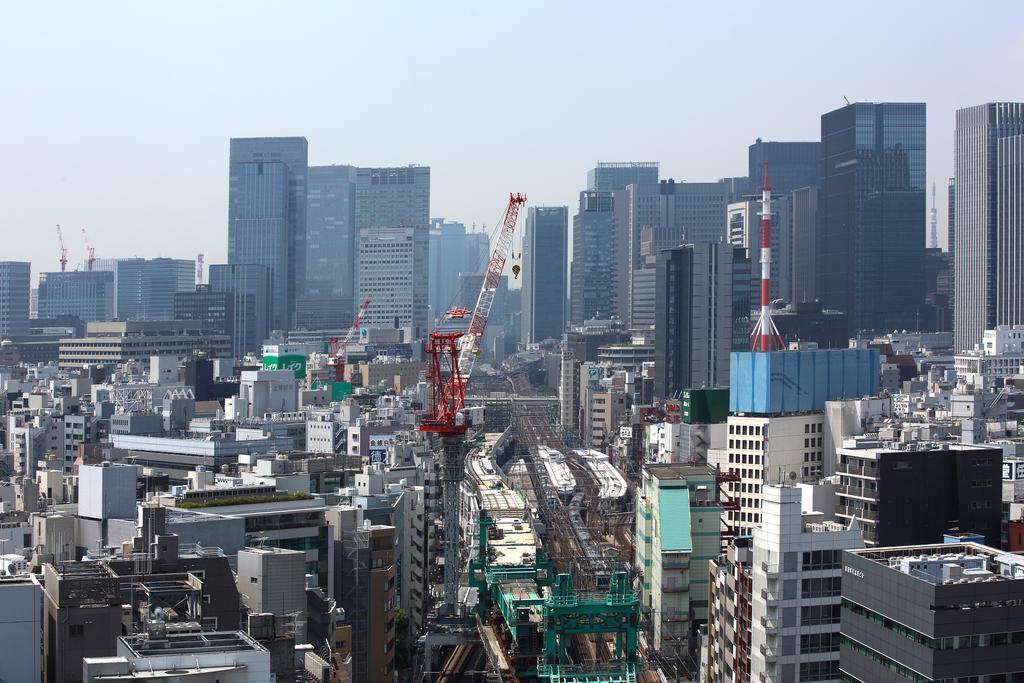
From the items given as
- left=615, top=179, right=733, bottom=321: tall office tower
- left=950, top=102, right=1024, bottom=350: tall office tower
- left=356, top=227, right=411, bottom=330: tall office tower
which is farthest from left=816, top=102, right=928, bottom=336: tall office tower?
left=356, top=227, right=411, bottom=330: tall office tower

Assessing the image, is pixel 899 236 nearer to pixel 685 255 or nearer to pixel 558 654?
pixel 685 255

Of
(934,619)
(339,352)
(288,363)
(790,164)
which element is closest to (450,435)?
(934,619)

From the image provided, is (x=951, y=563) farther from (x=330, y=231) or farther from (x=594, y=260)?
(x=330, y=231)

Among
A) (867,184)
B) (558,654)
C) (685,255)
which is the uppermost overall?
(867,184)

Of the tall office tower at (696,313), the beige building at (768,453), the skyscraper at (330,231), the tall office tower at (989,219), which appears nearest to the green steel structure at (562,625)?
the beige building at (768,453)

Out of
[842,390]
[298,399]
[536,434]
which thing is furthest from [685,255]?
[842,390]

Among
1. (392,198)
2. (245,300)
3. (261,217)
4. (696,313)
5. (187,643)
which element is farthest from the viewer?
(392,198)

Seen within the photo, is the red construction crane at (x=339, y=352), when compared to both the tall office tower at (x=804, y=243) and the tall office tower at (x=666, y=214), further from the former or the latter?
the tall office tower at (x=804, y=243)
